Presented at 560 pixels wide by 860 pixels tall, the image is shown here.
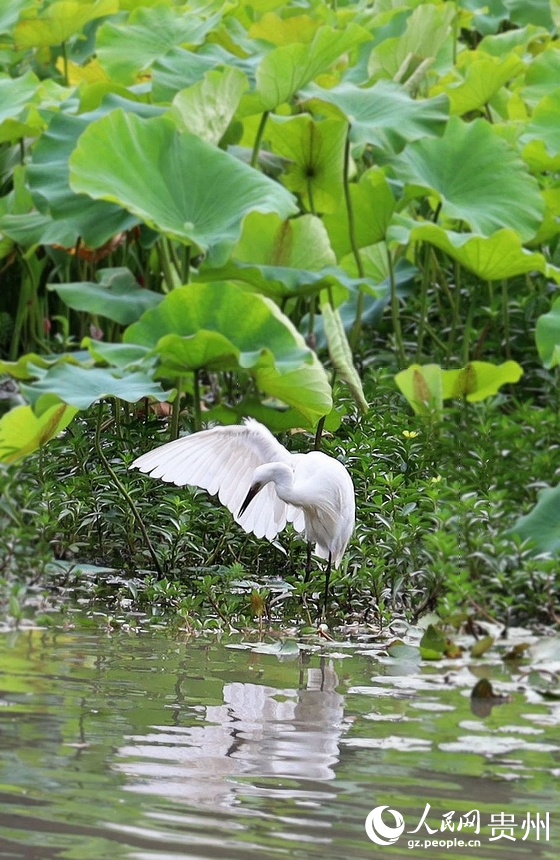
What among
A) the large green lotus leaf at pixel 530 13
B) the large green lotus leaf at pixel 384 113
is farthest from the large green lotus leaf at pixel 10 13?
the large green lotus leaf at pixel 530 13

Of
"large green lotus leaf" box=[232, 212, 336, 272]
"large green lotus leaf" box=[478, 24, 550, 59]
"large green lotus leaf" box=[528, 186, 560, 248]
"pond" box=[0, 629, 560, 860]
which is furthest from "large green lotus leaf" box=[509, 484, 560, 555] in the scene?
"large green lotus leaf" box=[478, 24, 550, 59]

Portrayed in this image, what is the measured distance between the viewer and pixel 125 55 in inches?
216

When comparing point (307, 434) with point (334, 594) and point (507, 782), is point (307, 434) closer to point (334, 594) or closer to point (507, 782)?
point (334, 594)

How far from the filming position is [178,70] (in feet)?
16.5

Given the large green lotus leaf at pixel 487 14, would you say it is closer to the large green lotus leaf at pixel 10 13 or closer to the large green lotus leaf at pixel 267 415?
the large green lotus leaf at pixel 10 13

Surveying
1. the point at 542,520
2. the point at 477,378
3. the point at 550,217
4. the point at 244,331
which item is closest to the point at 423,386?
the point at 477,378

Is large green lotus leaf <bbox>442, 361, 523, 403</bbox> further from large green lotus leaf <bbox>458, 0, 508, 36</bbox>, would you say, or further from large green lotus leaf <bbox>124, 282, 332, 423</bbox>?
large green lotus leaf <bbox>458, 0, 508, 36</bbox>

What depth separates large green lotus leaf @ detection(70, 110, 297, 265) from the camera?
14.1 feet

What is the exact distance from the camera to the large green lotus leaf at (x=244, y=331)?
393 cm

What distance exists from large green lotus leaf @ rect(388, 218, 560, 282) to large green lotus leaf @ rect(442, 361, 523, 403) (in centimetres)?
44

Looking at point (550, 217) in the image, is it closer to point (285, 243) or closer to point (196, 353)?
point (285, 243)

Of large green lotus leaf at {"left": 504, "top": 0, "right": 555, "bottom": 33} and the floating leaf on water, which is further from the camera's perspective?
large green lotus leaf at {"left": 504, "top": 0, "right": 555, "bottom": 33}

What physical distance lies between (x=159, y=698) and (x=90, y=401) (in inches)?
45.3

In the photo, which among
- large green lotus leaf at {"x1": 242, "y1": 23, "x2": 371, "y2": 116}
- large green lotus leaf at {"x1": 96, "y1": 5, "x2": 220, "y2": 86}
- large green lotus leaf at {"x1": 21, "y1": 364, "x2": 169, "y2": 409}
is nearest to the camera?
large green lotus leaf at {"x1": 21, "y1": 364, "x2": 169, "y2": 409}
